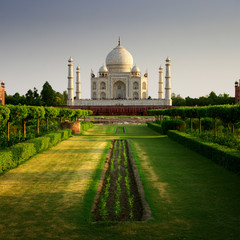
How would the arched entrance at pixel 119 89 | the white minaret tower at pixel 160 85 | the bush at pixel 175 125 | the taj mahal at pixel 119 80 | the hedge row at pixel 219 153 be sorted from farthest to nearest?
the arched entrance at pixel 119 89 < the taj mahal at pixel 119 80 < the white minaret tower at pixel 160 85 < the bush at pixel 175 125 < the hedge row at pixel 219 153

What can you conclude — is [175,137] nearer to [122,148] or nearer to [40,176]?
[122,148]

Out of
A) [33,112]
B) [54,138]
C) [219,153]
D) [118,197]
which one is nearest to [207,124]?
[54,138]

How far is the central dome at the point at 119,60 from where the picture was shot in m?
66.1

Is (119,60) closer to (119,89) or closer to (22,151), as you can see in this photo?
(119,89)

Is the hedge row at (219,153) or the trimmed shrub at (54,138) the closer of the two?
the hedge row at (219,153)

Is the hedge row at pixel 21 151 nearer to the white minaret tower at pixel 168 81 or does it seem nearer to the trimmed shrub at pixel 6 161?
the trimmed shrub at pixel 6 161

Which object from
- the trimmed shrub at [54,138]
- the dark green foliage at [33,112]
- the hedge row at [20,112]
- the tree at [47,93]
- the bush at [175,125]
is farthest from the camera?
the tree at [47,93]

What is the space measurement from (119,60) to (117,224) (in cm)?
6297

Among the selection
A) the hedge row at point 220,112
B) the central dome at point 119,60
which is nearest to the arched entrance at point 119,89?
the central dome at point 119,60

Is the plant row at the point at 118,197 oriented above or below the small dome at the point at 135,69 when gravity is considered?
below

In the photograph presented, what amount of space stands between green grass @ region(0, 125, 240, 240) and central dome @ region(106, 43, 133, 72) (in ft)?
189

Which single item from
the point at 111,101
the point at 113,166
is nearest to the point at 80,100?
the point at 111,101

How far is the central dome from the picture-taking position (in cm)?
6612

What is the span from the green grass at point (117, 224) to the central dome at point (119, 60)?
57510 mm
